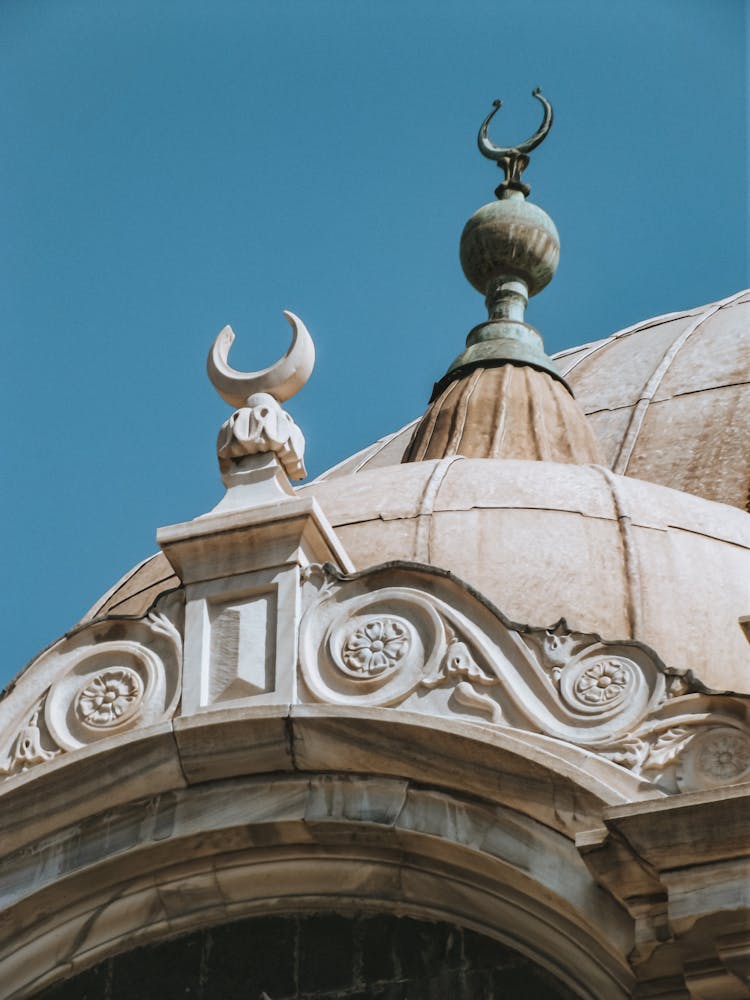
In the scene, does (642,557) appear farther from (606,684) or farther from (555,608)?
(606,684)

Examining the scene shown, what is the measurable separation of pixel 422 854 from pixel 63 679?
2499 mm

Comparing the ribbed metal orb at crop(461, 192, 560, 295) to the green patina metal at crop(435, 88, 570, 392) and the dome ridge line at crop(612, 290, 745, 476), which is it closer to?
the green patina metal at crop(435, 88, 570, 392)

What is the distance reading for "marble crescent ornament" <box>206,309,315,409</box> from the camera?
1667 cm

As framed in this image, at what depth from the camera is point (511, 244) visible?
78.4ft

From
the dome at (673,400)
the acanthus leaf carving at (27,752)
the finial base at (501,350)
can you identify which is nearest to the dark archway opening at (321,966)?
the acanthus leaf carving at (27,752)

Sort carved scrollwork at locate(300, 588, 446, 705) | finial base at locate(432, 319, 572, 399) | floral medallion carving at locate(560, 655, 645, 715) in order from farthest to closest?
finial base at locate(432, 319, 572, 399), carved scrollwork at locate(300, 588, 446, 705), floral medallion carving at locate(560, 655, 645, 715)

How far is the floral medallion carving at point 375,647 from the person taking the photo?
49.0 feet

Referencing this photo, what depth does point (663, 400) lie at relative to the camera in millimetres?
29422

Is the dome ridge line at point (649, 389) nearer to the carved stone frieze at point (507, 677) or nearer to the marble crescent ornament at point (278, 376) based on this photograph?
the marble crescent ornament at point (278, 376)

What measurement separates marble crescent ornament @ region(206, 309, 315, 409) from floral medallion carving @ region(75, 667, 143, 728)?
2.16 meters

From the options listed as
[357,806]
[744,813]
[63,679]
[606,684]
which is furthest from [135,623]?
[744,813]

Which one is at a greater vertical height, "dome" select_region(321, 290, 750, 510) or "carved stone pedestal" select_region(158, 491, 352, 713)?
"dome" select_region(321, 290, 750, 510)

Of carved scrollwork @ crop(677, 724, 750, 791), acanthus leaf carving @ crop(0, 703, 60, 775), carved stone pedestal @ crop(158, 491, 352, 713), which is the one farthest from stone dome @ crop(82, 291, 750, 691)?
carved scrollwork @ crop(677, 724, 750, 791)

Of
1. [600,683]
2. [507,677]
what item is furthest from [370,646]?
[600,683]
